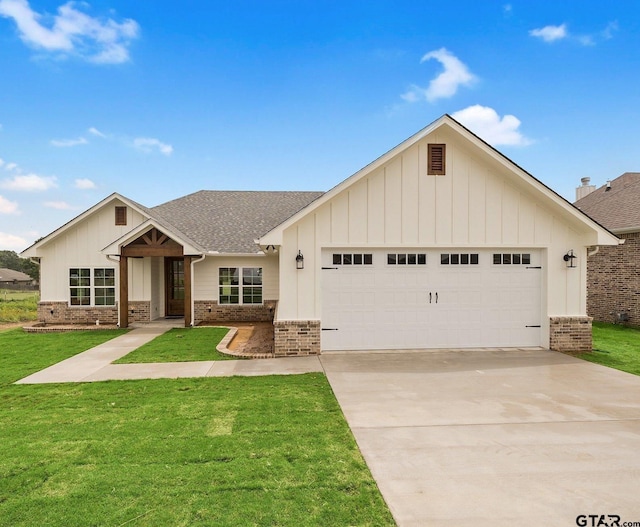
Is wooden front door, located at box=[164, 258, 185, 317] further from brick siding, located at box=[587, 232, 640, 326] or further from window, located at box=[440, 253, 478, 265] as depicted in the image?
brick siding, located at box=[587, 232, 640, 326]

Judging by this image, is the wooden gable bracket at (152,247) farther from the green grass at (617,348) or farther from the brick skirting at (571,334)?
the green grass at (617,348)

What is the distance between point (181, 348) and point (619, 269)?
16.3 m

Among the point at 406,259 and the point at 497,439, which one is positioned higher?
the point at 406,259

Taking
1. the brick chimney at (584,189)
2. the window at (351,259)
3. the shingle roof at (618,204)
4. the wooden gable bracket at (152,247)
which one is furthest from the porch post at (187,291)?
the brick chimney at (584,189)

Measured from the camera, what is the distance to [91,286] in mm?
14727

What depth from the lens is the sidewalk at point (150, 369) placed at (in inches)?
285

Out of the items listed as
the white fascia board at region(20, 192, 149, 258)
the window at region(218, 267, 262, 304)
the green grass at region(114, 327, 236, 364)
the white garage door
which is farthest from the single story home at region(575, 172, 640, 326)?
the white fascia board at region(20, 192, 149, 258)

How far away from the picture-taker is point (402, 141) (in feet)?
28.8

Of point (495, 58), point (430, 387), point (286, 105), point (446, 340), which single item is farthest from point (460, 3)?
point (430, 387)

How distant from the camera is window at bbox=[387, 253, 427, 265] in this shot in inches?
366

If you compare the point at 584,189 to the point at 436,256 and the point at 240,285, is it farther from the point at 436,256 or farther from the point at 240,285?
the point at 240,285

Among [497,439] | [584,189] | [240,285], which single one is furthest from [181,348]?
[584,189]

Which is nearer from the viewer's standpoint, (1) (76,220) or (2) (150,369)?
(2) (150,369)

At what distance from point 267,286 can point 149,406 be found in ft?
32.9
